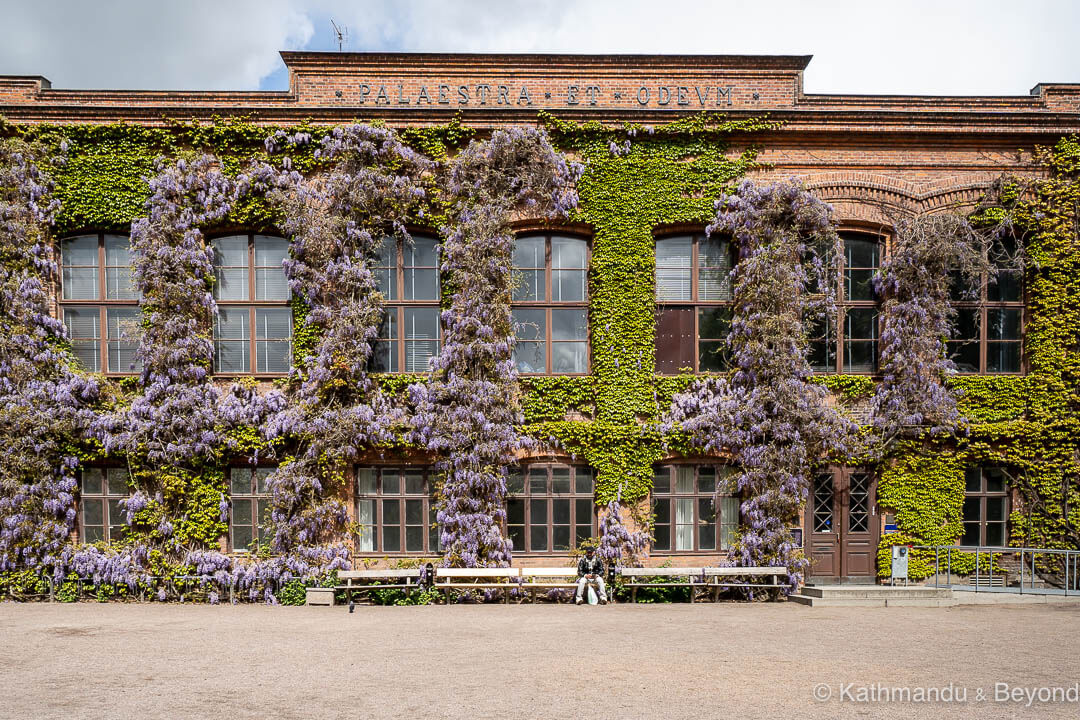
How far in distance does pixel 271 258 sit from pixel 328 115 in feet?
10.4

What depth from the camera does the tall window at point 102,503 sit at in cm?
1329

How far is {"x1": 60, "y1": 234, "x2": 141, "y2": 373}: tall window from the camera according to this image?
1352cm

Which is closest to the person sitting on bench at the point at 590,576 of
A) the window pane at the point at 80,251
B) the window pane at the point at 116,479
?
the window pane at the point at 116,479

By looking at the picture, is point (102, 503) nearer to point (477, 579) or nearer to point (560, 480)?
point (477, 579)

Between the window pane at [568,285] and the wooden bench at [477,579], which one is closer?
the wooden bench at [477,579]

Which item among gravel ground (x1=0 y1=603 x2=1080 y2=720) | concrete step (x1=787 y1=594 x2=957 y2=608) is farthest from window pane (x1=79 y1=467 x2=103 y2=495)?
concrete step (x1=787 y1=594 x2=957 y2=608)

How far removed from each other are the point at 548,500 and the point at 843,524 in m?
6.09

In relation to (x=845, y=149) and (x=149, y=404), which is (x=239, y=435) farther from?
(x=845, y=149)

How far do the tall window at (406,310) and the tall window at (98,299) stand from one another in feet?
16.7

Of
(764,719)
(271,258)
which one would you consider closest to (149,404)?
(271,258)

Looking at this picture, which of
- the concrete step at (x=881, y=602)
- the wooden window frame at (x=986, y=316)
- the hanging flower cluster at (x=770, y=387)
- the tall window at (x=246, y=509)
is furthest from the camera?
the wooden window frame at (x=986, y=316)

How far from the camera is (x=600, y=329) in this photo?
44.2 ft

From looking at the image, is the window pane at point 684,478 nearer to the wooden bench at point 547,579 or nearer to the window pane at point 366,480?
the wooden bench at point 547,579

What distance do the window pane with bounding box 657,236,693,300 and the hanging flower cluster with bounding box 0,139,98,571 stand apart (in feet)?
38.2
